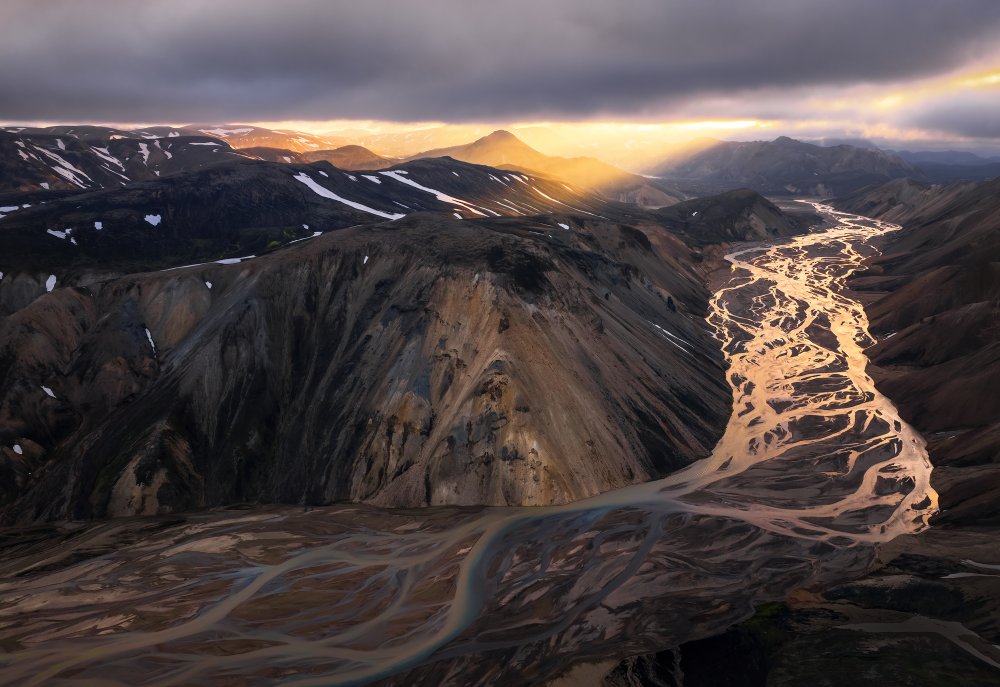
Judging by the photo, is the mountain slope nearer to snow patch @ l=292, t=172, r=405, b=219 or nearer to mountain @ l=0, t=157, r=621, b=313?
mountain @ l=0, t=157, r=621, b=313

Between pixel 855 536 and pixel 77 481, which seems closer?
pixel 855 536

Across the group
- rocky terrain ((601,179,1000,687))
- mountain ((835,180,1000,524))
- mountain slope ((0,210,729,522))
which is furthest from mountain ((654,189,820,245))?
rocky terrain ((601,179,1000,687))

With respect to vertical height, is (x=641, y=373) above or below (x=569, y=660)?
above

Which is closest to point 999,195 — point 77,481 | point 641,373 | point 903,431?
point 903,431

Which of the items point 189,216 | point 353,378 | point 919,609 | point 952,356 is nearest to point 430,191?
point 189,216

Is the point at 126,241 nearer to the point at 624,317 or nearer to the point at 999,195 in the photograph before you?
the point at 624,317

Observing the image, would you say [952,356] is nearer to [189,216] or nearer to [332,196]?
[332,196]

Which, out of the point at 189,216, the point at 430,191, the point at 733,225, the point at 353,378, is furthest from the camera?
the point at 733,225

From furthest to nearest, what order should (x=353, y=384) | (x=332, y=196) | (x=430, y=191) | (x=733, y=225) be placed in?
(x=733, y=225)
(x=430, y=191)
(x=332, y=196)
(x=353, y=384)

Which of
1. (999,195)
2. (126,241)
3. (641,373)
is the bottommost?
(641,373)

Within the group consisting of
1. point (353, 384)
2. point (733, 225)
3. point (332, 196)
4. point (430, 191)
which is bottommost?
point (353, 384)
